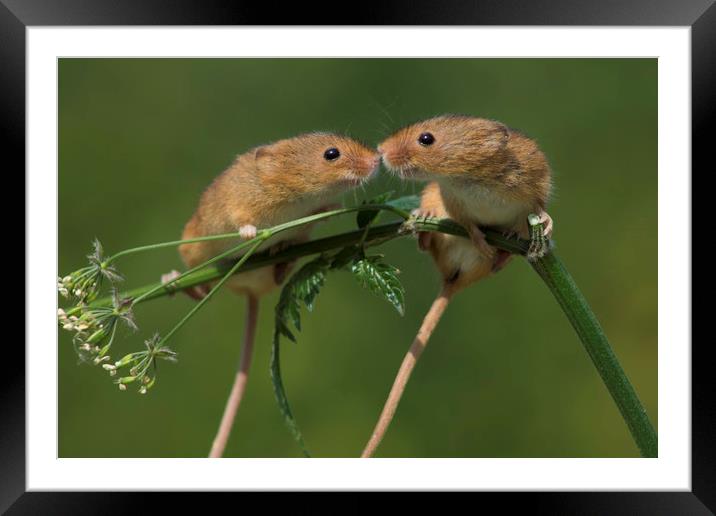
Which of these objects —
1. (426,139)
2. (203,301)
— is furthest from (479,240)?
(203,301)

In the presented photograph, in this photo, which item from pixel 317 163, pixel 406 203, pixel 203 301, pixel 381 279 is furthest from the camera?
pixel 317 163

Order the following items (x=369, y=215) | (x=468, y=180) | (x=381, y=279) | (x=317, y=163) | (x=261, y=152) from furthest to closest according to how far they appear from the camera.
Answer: (x=261, y=152)
(x=317, y=163)
(x=468, y=180)
(x=369, y=215)
(x=381, y=279)

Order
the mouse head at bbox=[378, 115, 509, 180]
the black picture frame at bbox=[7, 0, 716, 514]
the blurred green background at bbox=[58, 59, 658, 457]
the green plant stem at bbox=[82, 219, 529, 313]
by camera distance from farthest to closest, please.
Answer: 1. the blurred green background at bbox=[58, 59, 658, 457]
2. the mouse head at bbox=[378, 115, 509, 180]
3. the black picture frame at bbox=[7, 0, 716, 514]
4. the green plant stem at bbox=[82, 219, 529, 313]

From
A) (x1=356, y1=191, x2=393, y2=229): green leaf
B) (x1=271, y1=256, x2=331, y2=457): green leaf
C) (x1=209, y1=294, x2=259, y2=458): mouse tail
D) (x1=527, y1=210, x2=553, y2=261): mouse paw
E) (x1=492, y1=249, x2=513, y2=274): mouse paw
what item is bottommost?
(x1=209, y1=294, x2=259, y2=458): mouse tail

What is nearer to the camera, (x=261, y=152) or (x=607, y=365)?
(x=607, y=365)

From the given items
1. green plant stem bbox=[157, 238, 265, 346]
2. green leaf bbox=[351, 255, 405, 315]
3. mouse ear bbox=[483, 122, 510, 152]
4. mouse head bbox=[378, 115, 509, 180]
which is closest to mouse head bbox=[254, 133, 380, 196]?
mouse head bbox=[378, 115, 509, 180]

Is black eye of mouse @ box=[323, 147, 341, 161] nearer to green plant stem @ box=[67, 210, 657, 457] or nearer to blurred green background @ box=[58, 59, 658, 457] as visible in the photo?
green plant stem @ box=[67, 210, 657, 457]

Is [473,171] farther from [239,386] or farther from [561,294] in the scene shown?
[239,386]
